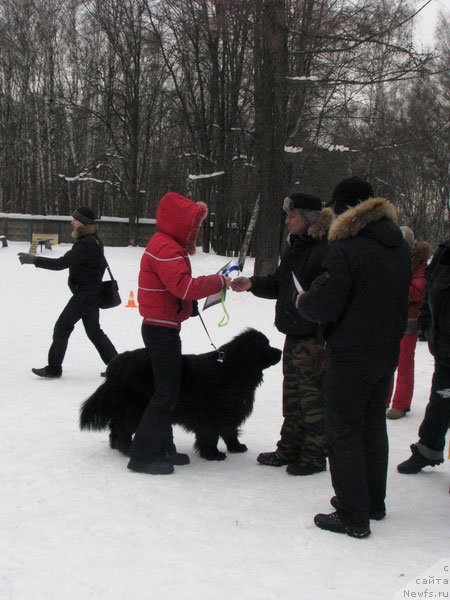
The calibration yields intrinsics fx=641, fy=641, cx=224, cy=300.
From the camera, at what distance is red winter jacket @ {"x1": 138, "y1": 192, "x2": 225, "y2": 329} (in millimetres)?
4078

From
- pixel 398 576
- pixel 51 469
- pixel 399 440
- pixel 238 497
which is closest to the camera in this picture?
pixel 398 576

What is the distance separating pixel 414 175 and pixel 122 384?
31.3 meters

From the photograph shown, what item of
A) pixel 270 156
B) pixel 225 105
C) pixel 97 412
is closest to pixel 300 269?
pixel 97 412

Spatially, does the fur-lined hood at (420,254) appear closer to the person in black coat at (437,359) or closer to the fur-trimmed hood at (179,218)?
the person in black coat at (437,359)

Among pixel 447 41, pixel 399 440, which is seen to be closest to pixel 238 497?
pixel 399 440

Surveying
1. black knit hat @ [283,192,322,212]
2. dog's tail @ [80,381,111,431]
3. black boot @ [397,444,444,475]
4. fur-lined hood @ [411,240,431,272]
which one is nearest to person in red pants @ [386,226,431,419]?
fur-lined hood @ [411,240,431,272]

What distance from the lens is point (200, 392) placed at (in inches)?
175

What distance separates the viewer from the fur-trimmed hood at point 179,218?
13.6 ft

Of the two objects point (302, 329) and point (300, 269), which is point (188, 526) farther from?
point (300, 269)

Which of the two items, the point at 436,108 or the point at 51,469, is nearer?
the point at 51,469

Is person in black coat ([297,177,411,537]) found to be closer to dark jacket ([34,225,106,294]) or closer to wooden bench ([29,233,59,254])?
dark jacket ([34,225,106,294])

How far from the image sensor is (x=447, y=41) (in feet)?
90.5

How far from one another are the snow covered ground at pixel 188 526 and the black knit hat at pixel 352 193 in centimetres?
175

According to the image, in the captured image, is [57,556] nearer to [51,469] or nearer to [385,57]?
[51,469]
